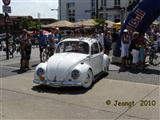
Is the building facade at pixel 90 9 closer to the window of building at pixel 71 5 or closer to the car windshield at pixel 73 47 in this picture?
the window of building at pixel 71 5

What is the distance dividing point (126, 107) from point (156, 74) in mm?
5097

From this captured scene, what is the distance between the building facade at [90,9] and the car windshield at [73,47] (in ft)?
216

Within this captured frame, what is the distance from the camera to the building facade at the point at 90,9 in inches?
3194

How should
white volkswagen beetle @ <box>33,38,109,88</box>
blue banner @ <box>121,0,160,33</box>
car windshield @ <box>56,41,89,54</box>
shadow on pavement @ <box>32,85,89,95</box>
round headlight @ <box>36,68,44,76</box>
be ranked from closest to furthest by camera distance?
1. shadow on pavement @ <box>32,85,89,95</box>
2. white volkswagen beetle @ <box>33,38,109,88</box>
3. round headlight @ <box>36,68,44,76</box>
4. car windshield @ <box>56,41,89,54</box>
5. blue banner @ <box>121,0,160,33</box>

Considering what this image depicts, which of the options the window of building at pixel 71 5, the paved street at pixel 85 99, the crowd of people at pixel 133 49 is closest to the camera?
the paved street at pixel 85 99

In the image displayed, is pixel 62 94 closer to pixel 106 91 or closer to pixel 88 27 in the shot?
pixel 106 91

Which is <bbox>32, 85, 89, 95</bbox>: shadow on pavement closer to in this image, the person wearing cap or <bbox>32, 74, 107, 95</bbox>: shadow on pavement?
<bbox>32, 74, 107, 95</bbox>: shadow on pavement

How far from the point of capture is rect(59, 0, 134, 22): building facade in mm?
81125

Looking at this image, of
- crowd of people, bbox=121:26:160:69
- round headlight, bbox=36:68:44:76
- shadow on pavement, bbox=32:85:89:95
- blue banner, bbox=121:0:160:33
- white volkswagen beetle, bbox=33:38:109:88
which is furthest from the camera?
blue banner, bbox=121:0:160:33

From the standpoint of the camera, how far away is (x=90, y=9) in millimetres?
87625

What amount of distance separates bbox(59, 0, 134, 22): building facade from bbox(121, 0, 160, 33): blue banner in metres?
61.6

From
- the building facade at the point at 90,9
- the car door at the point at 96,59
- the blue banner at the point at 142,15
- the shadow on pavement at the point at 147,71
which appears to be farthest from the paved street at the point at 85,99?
the building facade at the point at 90,9

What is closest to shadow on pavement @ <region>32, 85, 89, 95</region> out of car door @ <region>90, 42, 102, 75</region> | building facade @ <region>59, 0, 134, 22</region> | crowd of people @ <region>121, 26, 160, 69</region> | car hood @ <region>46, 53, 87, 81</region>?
car hood @ <region>46, 53, 87, 81</region>

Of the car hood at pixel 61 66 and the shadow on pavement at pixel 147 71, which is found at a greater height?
the car hood at pixel 61 66
